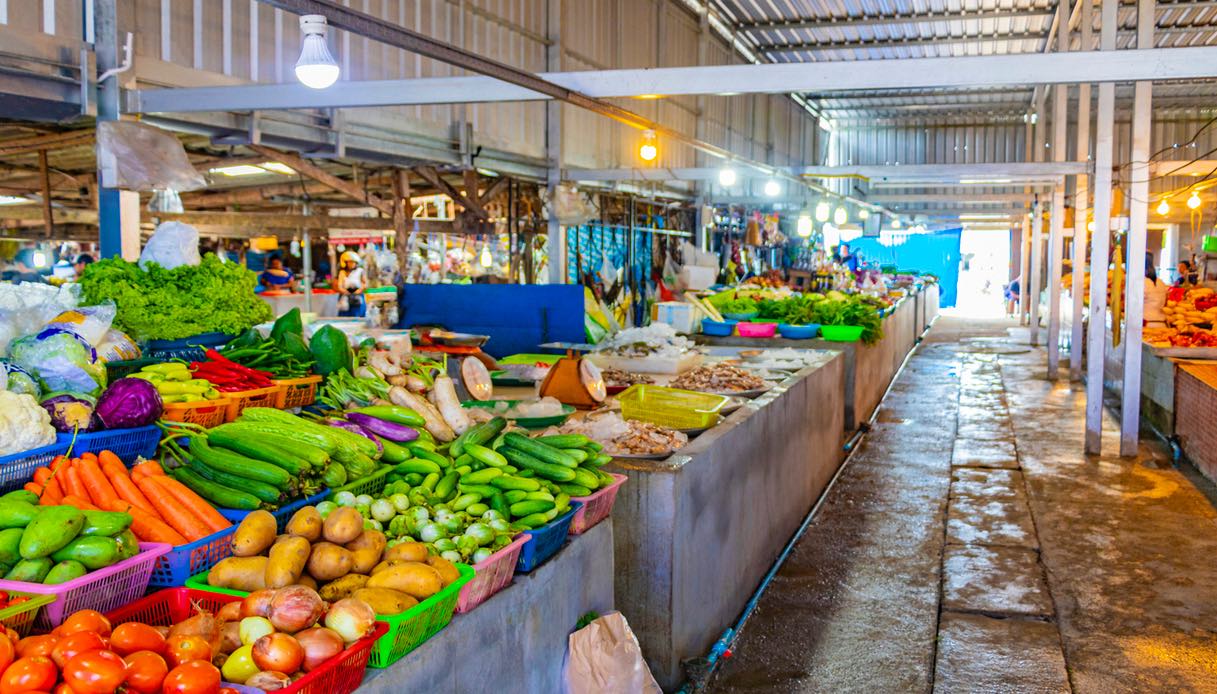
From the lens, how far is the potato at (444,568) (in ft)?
9.70

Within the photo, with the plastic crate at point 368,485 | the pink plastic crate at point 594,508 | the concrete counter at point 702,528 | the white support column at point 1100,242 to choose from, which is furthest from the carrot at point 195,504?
the white support column at point 1100,242

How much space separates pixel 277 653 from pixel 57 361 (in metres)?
1.85

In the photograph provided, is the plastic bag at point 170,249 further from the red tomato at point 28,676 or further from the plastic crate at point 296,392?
the red tomato at point 28,676

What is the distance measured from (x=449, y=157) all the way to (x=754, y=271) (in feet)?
45.0

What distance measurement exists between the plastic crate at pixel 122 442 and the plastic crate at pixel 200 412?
11 cm

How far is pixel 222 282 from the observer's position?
4699 mm

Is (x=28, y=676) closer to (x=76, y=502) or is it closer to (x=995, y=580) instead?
(x=76, y=502)

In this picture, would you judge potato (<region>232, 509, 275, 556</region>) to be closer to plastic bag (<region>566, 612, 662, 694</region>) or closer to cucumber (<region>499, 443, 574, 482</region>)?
cucumber (<region>499, 443, 574, 482</region>)

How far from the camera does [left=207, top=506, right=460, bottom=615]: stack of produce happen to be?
9.09ft

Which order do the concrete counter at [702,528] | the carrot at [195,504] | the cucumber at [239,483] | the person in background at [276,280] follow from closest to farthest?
1. the carrot at [195,504]
2. the cucumber at [239,483]
3. the concrete counter at [702,528]
4. the person in background at [276,280]

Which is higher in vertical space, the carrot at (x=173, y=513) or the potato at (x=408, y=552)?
the carrot at (x=173, y=513)

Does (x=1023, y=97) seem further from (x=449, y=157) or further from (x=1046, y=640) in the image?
(x=1046, y=640)

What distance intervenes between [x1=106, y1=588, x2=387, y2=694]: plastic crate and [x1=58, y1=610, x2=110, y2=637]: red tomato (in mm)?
284

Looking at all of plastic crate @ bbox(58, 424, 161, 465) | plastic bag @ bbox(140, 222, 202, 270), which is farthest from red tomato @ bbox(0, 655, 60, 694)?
plastic bag @ bbox(140, 222, 202, 270)
